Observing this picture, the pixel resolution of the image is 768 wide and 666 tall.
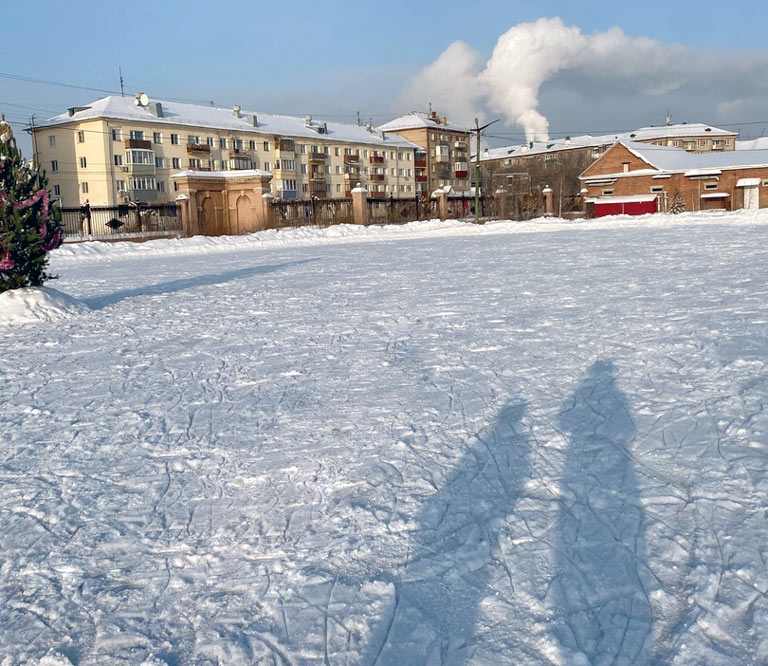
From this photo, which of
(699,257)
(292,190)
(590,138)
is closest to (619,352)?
(699,257)

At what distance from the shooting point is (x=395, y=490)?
390 cm

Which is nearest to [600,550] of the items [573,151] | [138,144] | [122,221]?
[122,221]

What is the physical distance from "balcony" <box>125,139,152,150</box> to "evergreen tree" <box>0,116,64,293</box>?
169 feet

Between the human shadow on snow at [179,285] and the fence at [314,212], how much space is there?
769 inches

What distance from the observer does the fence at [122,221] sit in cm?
3459

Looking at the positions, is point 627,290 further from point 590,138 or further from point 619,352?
point 590,138

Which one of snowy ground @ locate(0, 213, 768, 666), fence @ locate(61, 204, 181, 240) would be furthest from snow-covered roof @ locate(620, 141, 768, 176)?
snowy ground @ locate(0, 213, 768, 666)

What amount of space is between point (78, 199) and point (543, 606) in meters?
62.5

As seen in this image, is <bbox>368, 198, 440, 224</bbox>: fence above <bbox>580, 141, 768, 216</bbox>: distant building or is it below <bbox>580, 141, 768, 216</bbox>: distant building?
below

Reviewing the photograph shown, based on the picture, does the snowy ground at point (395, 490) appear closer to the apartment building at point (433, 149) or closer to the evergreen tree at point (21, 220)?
the evergreen tree at point (21, 220)

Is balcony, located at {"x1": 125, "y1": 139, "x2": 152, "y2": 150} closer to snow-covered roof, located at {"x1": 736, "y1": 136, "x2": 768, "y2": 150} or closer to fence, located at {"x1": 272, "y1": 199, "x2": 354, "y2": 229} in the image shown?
fence, located at {"x1": 272, "y1": 199, "x2": 354, "y2": 229}

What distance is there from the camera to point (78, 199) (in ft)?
192

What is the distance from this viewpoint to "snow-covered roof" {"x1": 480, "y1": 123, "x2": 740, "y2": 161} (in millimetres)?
102438

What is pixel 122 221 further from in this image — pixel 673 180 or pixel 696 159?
pixel 696 159
